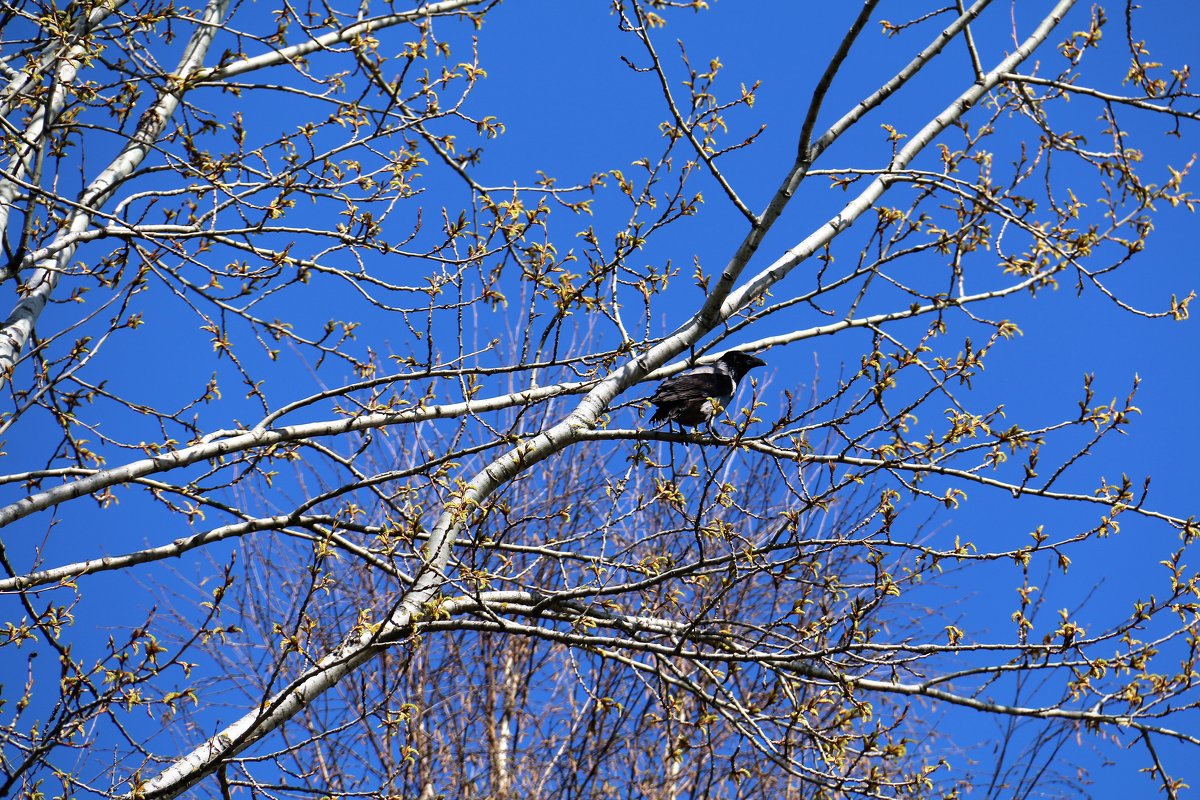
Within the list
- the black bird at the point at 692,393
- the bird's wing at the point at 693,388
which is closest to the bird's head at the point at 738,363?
the black bird at the point at 692,393

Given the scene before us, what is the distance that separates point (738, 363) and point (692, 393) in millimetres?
924

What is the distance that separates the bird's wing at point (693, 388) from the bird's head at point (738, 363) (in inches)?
9.6

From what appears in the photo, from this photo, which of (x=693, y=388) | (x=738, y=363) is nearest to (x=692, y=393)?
Answer: (x=693, y=388)

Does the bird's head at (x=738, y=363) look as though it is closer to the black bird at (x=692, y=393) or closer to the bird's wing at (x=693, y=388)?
the black bird at (x=692, y=393)

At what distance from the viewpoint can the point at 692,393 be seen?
6855 mm

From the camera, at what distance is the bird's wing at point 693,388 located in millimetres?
6832

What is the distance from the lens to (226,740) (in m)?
4.60

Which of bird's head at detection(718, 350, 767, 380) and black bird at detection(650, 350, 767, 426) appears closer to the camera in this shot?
black bird at detection(650, 350, 767, 426)

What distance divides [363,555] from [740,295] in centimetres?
230

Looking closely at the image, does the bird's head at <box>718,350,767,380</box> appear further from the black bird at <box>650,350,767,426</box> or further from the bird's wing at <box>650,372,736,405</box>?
the bird's wing at <box>650,372,736,405</box>

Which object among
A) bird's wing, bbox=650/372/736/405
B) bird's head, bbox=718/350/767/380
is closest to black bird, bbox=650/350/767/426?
bird's wing, bbox=650/372/736/405

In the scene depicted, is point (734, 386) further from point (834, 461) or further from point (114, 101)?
point (114, 101)

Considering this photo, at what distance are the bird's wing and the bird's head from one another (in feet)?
0.80

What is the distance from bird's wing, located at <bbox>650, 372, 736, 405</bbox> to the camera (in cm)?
683
